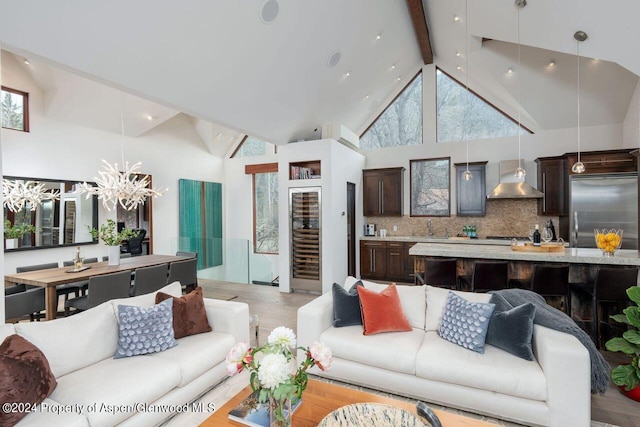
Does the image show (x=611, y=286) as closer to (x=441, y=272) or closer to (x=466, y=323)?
(x=441, y=272)

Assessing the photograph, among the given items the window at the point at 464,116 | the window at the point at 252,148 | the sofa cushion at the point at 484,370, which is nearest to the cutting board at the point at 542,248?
the sofa cushion at the point at 484,370

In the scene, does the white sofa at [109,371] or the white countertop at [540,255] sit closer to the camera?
the white sofa at [109,371]

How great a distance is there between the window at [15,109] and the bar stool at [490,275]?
6.82m

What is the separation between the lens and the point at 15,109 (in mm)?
4879

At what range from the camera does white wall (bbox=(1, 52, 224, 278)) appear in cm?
486

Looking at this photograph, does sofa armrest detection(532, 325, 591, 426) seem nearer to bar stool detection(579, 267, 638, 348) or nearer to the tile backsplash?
bar stool detection(579, 267, 638, 348)

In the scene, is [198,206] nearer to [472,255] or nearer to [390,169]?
[390,169]

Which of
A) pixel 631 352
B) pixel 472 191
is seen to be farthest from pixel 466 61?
pixel 631 352

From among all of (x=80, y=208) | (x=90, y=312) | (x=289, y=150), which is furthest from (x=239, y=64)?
(x=80, y=208)

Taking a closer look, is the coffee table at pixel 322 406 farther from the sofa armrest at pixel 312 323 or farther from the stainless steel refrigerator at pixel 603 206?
the stainless steel refrigerator at pixel 603 206

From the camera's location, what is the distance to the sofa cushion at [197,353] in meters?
2.40

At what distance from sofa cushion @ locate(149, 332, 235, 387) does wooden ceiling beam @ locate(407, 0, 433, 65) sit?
5181 millimetres

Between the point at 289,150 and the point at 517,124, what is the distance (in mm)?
4676

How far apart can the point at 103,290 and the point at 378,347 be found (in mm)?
3331
